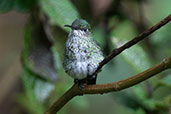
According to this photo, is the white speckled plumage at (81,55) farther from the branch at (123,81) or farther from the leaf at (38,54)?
the leaf at (38,54)

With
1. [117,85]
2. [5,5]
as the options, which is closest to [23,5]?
[5,5]

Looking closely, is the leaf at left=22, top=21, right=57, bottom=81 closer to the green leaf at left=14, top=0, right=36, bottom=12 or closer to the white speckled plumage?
the green leaf at left=14, top=0, right=36, bottom=12

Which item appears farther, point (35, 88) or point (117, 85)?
point (35, 88)

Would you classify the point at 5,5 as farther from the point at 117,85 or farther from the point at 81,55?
the point at 117,85

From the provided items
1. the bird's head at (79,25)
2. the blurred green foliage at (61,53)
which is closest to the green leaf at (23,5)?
the blurred green foliage at (61,53)

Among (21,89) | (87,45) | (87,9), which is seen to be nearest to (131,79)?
(87,45)

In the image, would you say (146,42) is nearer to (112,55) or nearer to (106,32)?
(106,32)
